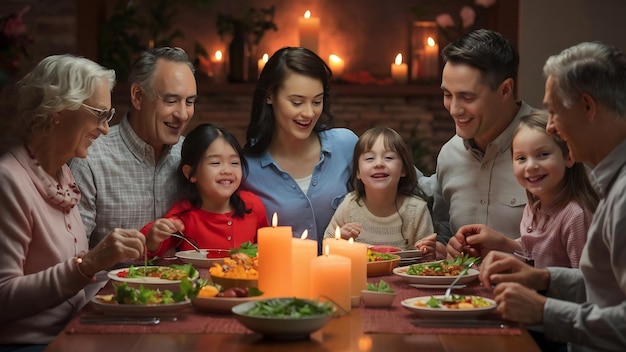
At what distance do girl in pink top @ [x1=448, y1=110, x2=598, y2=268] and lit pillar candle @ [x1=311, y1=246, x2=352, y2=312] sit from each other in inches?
31.8

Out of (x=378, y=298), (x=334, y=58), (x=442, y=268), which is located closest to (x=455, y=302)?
(x=378, y=298)

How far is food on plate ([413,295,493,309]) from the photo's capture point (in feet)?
7.63

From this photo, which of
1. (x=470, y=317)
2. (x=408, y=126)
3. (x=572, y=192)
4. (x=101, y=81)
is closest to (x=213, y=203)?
(x=101, y=81)

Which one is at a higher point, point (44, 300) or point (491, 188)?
point (491, 188)

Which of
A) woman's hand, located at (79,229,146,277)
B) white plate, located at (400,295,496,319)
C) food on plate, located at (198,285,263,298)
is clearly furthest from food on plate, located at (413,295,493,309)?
woman's hand, located at (79,229,146,277)

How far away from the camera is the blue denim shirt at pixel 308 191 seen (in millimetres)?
3811

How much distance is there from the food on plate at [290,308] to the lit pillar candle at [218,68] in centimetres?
424

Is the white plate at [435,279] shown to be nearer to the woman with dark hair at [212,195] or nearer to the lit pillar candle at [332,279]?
the lit pillar candle at [332,279]

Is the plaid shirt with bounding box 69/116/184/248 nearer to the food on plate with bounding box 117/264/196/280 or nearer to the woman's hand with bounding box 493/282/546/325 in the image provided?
the food on plate with bounding box 117/264/196/280

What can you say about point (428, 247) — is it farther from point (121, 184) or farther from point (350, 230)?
point (121, 184)

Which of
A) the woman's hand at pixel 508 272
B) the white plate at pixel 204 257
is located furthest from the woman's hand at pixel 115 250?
the woman's hand at pixel 508 272

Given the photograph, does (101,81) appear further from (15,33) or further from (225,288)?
(15,33)

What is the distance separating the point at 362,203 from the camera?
3.80 m

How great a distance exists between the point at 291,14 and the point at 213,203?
3161 mm
